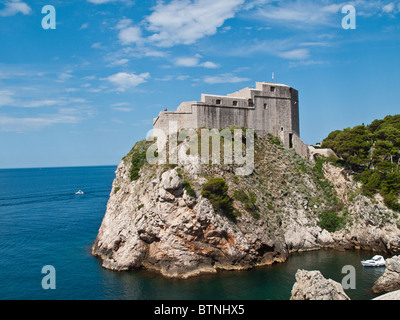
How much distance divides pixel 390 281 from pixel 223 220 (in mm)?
Result: 14932

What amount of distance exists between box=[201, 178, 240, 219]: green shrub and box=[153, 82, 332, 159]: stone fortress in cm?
1079

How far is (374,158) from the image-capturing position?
143 feet

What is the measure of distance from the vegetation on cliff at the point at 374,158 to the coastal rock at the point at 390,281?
13150 millimetres

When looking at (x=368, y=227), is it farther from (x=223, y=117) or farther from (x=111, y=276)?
(x=111, y=276)

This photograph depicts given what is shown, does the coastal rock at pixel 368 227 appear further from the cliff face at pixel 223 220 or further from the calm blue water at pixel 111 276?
the calm blue water at pixel 111 276

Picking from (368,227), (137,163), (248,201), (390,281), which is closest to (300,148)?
(368,227)

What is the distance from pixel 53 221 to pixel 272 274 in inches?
1602

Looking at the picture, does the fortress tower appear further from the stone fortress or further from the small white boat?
the small white boat

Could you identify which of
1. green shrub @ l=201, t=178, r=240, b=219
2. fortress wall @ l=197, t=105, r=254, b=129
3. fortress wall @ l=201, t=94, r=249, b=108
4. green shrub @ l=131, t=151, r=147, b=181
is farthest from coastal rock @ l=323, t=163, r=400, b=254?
green shrub @ l=131, t=151, r=147, b=181

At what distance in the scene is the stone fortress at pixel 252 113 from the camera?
4344 cm
